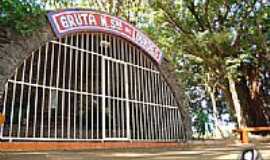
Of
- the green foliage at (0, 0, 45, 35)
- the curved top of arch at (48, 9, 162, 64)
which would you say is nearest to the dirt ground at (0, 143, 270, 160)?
the green foliage at (0, 0, 45, 35)

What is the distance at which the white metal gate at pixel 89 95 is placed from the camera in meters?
8.00

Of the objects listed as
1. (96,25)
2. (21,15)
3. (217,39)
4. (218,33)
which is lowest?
(21,15)

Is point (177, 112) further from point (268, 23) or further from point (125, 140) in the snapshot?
point (268, 23)

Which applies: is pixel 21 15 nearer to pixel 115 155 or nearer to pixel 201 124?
pixel 115 155

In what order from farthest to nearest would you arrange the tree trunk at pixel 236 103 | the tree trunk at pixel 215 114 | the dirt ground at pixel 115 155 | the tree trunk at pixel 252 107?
1. the tree trunk at pixel 215 114
2. the tree trunk at pixel 252 107
3. the tree trunk at pixel 236 103
4. the dirt ground at pixel 115 155

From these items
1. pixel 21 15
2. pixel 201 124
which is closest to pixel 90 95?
pixel 21 15

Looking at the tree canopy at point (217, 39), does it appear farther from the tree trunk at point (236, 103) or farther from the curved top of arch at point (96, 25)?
the curved top of arch at point (96, 25)

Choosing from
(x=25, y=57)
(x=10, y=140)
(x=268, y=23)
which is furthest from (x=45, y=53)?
(x=268, y=23)

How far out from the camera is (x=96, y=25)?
393 inches

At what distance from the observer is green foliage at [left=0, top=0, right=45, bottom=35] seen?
6289 mm

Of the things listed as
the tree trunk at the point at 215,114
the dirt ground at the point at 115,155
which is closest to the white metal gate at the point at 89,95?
the dirt ground at the point at 115,155

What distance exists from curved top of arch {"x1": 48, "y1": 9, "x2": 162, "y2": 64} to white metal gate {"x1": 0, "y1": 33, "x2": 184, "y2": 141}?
21 centimetres

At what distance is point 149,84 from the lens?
1184 centimetres

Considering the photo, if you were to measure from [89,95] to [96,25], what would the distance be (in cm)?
191
